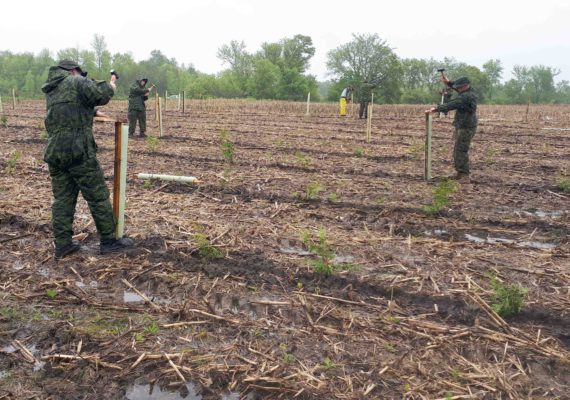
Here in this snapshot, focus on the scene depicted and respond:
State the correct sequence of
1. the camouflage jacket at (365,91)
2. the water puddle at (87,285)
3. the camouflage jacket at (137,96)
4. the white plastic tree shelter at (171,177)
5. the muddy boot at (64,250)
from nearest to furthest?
the water puddle at (87,285) < the muddy boot at (64,250) < the white plastic tree shelter at (171,177) < the camouflage jacket at (137,96) < the camouflage jacket at (365,91)

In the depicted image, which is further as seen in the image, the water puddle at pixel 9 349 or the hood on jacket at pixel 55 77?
the hood on jacket at pixel 55 77

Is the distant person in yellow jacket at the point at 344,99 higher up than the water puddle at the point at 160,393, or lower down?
higher up

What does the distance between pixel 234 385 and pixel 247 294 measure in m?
1.33

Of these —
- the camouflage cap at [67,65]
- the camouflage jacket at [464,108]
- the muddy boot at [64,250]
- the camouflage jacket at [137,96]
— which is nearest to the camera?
the camouflage cap at [67,65]

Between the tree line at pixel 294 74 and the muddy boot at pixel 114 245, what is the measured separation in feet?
135

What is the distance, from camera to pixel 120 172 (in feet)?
17.9

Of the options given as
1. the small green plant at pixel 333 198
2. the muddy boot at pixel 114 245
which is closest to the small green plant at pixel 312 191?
the small green plant at pixel 333 198

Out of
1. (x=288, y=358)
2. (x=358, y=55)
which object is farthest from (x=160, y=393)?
(x=358, y=55)

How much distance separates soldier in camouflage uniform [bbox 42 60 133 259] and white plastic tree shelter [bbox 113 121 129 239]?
215 mm

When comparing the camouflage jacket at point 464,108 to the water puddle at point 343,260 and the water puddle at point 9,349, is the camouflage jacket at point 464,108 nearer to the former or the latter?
the water puddle at point 343,260

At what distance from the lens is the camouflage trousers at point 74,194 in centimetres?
506

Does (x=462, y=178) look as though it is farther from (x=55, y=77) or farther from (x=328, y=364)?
(x=55, y=77)

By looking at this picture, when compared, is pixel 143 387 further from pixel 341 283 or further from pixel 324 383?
pixel 341 283

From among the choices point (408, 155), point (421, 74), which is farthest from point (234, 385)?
point (421, 74)
